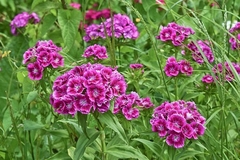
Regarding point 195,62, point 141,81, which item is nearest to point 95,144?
point 141,81

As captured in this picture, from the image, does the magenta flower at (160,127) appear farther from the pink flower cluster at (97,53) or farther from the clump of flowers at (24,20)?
the clump of flowers at (24,20)

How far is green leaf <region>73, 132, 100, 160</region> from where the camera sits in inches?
70.2

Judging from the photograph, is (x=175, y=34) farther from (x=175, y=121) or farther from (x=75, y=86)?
(x=75, y=86)

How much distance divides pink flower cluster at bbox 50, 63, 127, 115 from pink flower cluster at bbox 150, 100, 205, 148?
0.65ft

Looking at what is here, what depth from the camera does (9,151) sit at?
2342mm

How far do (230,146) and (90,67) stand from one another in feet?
2.98

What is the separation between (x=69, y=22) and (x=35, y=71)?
2.83 ft

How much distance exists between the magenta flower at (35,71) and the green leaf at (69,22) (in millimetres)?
729

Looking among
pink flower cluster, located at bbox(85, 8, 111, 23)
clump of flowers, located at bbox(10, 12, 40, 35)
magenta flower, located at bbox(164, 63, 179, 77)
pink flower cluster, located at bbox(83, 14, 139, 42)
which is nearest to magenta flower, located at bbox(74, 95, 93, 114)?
magenta flower, located at bbox(164, 63, 179, 77)

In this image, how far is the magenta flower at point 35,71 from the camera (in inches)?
84.1

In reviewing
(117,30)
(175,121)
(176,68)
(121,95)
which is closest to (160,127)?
(175,121)

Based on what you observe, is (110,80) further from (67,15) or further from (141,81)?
(67,15)

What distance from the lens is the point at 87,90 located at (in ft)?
5.64

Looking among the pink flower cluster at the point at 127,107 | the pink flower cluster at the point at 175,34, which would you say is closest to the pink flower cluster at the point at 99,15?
the pink flower cluster at the point at 175,34
